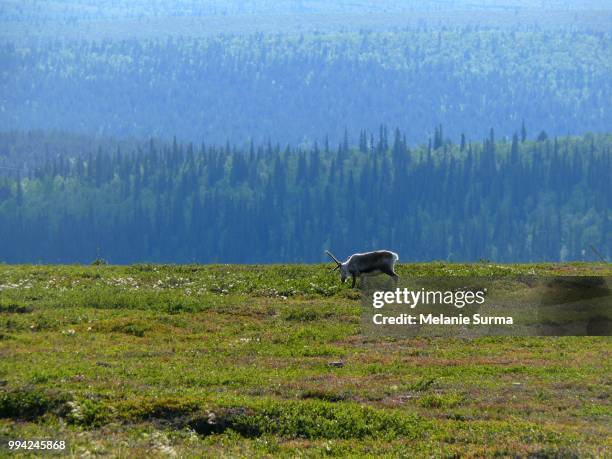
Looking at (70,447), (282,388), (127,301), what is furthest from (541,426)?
(127,301)

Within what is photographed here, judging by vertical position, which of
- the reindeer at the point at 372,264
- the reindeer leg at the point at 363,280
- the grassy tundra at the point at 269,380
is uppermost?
the reindeer at the point at 372,264

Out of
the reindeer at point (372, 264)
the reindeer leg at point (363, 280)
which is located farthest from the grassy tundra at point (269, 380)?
the reindeer at point (372, 264)

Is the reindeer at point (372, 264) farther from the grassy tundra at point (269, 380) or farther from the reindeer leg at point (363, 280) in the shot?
the grassy tundra at point (269, 380)

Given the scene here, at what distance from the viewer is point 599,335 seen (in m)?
37.2

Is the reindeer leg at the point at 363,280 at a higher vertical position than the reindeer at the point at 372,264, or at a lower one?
lower

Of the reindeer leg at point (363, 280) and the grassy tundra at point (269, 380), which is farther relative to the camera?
the reindeer leg at point (363, 280)

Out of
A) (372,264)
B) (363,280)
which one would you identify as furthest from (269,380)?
(363,280)

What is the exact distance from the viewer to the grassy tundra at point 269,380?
23.2 metres

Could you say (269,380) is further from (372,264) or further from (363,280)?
(363,280)

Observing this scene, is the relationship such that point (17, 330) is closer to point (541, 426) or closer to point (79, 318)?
point (79, 318)

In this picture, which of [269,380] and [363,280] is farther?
[363,280]

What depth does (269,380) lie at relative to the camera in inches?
1141

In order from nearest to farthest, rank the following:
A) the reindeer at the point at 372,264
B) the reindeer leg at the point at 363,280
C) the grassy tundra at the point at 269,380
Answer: the grassy tundra at the point at 269,380, the reindeer at the point at 372,264, the reindeer leg at the point at 363,280

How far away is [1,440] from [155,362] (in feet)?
30.1
